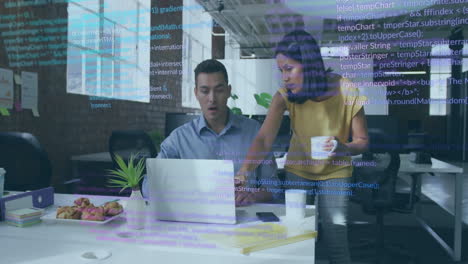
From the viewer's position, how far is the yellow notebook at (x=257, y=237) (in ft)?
3.76

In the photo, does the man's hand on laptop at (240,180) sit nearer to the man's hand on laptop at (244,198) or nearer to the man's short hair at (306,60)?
the man's hand on laptop at (244,198)

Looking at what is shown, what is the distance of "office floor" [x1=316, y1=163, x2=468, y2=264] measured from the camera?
2290 mm

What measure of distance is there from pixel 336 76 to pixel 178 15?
977mm

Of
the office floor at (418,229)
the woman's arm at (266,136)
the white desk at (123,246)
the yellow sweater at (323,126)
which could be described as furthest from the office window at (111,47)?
the office floor at (418,229)

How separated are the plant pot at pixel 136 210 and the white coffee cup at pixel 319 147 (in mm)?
1044

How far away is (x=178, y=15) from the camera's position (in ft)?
7.27

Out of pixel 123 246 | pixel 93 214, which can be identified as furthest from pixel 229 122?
pixel 123 246

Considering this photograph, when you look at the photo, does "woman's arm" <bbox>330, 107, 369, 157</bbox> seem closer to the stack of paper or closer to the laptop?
the laptop

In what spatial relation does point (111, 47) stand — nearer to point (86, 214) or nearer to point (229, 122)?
point (229, 122)

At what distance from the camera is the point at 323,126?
1979 mm

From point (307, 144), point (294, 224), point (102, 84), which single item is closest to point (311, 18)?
point (307, 144)

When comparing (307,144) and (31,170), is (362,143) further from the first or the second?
(31,170)

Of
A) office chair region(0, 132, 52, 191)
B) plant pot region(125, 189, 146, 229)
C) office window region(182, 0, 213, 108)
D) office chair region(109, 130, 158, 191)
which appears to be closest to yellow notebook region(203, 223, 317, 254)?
plant pot region(125, 189, 146, 229)

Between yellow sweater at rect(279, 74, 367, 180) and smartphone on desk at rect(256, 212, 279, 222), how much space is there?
0.58 metres
